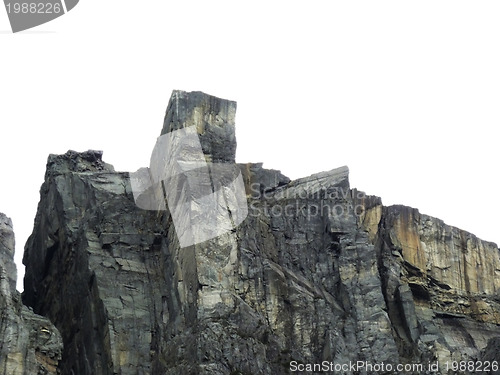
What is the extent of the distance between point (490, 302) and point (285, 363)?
89.7 ft

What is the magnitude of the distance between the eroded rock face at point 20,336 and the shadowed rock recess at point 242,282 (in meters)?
0.14

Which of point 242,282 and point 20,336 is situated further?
point 242,282

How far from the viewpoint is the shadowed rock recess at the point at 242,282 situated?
133 m

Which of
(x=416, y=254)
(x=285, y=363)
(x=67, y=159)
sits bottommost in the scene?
(x=285, y=363)

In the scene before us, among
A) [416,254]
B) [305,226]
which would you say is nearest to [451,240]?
[416,254]

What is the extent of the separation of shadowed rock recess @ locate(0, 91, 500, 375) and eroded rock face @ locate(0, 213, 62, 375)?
14 cm

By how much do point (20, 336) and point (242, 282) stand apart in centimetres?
1746

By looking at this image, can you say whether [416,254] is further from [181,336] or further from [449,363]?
[181,336]

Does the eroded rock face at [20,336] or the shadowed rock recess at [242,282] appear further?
the shadowed rock recess at [242,282]

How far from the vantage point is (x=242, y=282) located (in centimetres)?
13525

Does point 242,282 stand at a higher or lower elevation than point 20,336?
higher

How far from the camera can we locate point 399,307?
466 feet

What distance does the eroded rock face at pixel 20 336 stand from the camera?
427 feet

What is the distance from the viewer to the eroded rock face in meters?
130
